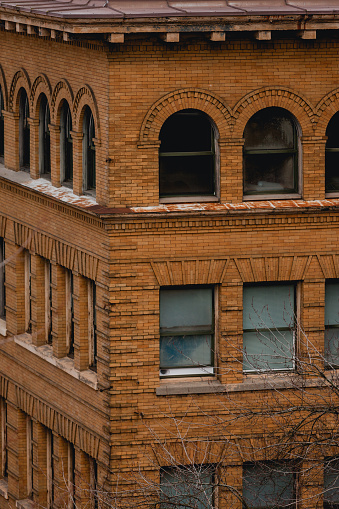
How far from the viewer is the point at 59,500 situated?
32.0 m

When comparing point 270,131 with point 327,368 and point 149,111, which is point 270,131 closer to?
point 149,111

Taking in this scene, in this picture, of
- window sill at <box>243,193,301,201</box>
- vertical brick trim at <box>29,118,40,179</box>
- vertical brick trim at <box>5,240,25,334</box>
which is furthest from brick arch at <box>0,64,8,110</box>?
window sill at <box>243,193,301,201</box>

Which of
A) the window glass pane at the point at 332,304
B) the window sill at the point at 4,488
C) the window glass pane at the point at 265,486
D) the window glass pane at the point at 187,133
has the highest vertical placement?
the window glass pane at the point at 187,133

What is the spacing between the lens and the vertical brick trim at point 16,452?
1331 inches

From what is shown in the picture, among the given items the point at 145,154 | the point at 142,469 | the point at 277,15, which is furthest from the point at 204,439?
the point at 277,15

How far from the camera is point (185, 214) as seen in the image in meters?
27.8

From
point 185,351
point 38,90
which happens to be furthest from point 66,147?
point 185,351

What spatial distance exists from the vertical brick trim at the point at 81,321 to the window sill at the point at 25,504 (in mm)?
→ 4888

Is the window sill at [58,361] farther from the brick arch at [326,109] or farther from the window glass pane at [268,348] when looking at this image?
the brick arch at [326,109]

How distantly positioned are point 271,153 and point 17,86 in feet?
21.8

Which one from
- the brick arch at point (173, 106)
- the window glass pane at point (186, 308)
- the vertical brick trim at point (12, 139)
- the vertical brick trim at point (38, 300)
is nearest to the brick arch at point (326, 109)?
the brick arch at point (173, 106)

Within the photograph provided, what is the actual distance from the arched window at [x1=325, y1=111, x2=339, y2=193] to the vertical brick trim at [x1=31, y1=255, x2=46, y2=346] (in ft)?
22.0

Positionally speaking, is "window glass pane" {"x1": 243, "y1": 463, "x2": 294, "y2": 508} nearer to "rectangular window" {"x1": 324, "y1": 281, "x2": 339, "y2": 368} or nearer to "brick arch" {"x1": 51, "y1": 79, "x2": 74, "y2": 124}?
"rectangular window" {"x1": 324, "y1": 281, "x2": 339, "y2": 368}

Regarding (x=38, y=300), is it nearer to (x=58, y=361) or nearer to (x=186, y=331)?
(x=58, y=361)
